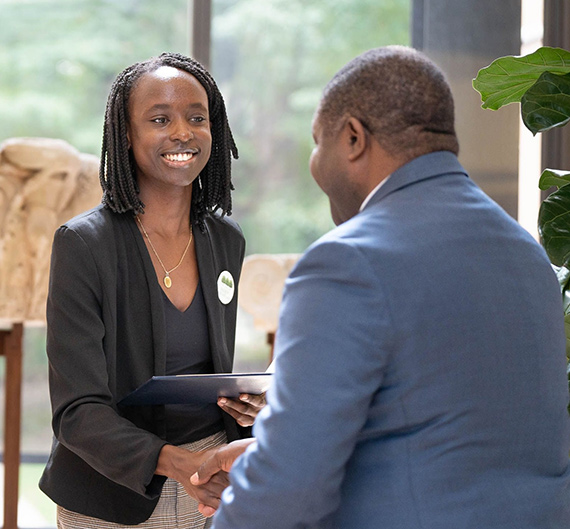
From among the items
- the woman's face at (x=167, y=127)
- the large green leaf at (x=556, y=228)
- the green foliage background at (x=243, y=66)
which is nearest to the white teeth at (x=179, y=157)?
Answer: the woman's face at (x=167, y=127)

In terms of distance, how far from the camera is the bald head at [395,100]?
1.15 meters

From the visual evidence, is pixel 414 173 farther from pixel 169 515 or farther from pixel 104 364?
pixel 169 515

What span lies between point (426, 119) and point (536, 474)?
1.61 ft

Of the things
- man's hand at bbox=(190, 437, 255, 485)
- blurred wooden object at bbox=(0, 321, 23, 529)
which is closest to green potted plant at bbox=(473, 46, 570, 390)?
man's hand at bbox=(190, 437, 255, 485)

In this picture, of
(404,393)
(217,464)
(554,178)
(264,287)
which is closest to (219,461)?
(217,464)

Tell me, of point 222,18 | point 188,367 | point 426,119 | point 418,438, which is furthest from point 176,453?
point 222,18

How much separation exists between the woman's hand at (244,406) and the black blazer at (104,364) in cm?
9

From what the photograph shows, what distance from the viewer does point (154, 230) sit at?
1.88 m

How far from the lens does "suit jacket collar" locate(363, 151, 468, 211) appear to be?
115 centimetres

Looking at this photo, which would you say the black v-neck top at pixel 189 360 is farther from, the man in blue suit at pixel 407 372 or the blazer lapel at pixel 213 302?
the man in blue suit at pixel 407 372

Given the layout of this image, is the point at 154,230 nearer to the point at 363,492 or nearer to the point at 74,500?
the point at 74,500

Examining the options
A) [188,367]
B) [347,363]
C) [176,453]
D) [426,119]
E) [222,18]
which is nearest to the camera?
[347,363]

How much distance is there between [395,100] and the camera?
45.2 inches

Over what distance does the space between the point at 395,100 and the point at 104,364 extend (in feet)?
2.69
